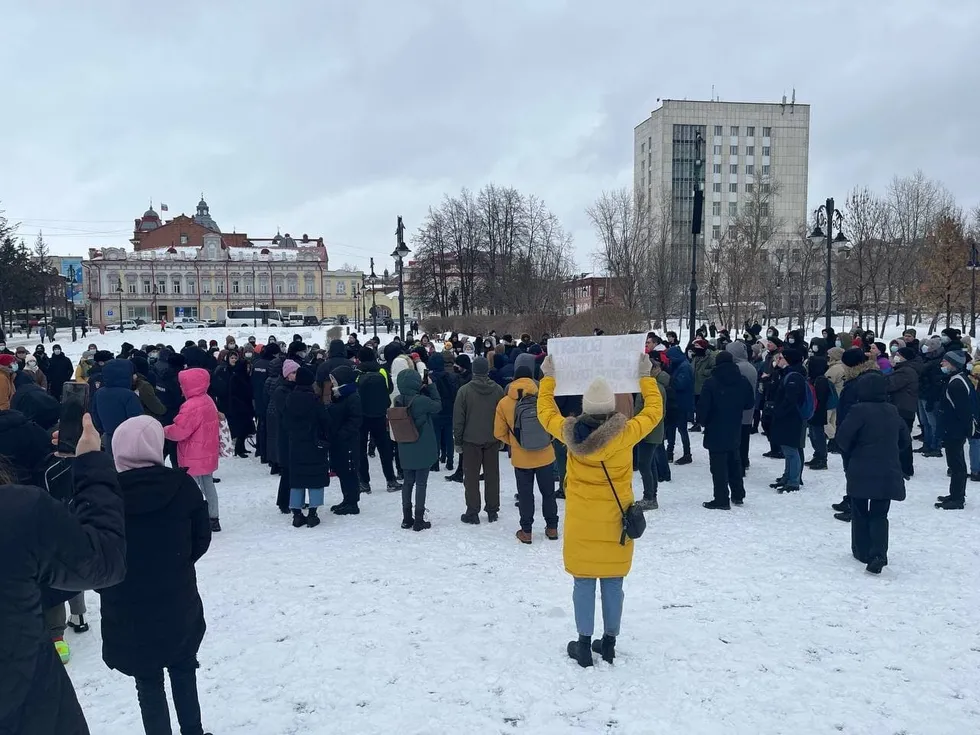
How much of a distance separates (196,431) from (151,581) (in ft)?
15.0

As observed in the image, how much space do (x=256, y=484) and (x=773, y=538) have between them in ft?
24.0

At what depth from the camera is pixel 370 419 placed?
9625mm

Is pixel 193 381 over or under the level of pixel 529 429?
Result: over

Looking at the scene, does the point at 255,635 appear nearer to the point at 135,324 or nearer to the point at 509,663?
the point at 509,663

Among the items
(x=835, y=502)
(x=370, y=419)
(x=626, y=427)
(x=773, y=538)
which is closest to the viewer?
(x=626, y=427)

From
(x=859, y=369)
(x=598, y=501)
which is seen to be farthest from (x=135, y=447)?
(x=859, y=369)

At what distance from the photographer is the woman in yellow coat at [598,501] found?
4289 millimetres

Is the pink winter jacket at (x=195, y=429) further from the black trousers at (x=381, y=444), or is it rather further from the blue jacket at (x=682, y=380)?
the blue jacket at (x=682, y=380)

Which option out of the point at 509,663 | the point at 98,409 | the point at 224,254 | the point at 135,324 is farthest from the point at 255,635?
the point at 224,254

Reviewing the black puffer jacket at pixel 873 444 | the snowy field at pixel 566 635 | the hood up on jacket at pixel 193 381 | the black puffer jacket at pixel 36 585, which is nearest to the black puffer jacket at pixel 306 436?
the snowy field at pixel 566 635

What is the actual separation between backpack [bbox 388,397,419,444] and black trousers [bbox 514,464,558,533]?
131 cm

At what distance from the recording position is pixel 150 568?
3.18 metres

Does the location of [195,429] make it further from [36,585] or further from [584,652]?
[36,585]

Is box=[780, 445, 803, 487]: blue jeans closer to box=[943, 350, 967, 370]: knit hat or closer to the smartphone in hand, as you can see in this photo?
box=[943, 350, 967, 370]: knit hat
